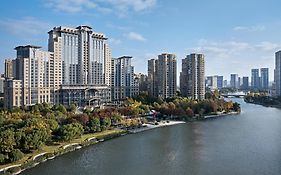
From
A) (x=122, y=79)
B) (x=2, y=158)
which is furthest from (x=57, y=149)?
(x=122, y=79)

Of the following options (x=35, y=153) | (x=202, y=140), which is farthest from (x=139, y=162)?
(x=202, y=140)

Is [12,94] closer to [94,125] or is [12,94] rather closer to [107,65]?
[94,125]

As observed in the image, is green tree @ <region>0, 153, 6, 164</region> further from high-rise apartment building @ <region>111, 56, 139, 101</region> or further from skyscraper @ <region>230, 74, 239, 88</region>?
skyscraper @ <region>230, 74, 239, 88</region>

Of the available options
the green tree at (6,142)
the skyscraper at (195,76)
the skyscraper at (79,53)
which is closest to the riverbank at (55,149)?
the green tree at (6,142)

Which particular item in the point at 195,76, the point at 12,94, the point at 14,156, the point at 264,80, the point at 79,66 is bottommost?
the point at 14,156

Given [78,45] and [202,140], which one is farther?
[78,45]

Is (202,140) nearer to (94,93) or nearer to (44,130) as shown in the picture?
(44,130)

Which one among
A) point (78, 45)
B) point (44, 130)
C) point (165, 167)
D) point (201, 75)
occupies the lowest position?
point (165, 167)

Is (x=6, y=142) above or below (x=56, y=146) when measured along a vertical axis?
above

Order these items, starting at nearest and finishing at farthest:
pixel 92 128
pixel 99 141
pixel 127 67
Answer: pixel 99 141, pixel 92 128, pixel 127 67
